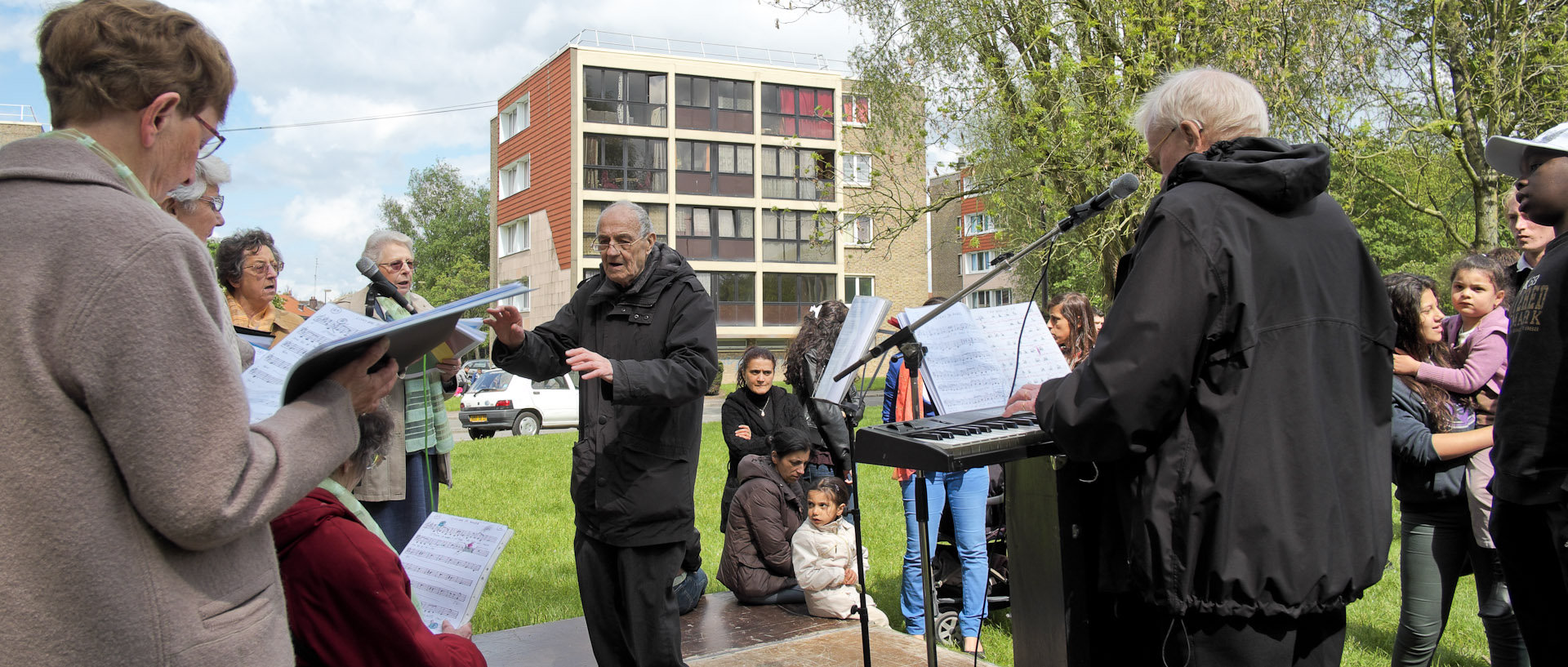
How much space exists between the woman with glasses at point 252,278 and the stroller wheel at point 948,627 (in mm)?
3523

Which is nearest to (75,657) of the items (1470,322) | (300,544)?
(300,544)

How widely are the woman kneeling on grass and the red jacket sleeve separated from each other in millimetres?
3758

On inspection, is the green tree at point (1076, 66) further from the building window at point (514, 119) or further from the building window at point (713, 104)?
the building window at point (514, 119)

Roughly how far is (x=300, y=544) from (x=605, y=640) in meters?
2.00

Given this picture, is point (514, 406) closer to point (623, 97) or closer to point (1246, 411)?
point (623, 97)

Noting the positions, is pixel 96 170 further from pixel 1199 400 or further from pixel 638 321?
pixel 638 321

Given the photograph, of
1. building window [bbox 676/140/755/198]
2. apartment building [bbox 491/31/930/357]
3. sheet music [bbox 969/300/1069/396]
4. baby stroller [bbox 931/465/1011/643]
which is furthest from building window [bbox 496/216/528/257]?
sheet music [bbox 969/300/1069/396]

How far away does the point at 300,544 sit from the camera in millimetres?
1977

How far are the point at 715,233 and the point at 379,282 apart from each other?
34389 mm

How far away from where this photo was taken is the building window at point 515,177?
1562 inches

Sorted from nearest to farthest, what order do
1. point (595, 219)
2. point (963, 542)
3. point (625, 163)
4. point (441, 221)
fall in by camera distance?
point (963, 542) < point (595, 219) < point (625, 163) < point (441, 221)

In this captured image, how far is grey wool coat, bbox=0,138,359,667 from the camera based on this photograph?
1.34 metres

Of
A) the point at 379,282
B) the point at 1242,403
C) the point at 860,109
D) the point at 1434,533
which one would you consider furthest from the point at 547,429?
the point at 1242,403

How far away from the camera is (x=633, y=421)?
3.76m
